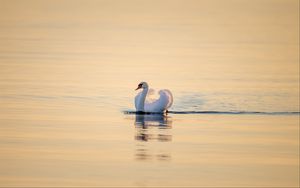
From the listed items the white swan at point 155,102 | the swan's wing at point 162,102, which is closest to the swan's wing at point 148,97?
the white swan at point 155,102

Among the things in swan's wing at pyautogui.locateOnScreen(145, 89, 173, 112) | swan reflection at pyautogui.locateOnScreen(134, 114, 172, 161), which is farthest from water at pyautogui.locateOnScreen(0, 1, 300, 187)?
swan's wing at pyautogui.locateOnScreen(145, 89, 173, 112)

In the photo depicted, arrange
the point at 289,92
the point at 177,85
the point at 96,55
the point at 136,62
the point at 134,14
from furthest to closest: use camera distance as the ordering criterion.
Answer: the point at 134,14, the point at 96,55, the point at 136,62, the point at 177,85, the point at 289,92

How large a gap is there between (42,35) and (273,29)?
9.51 meters

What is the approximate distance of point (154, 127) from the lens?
20.6 m

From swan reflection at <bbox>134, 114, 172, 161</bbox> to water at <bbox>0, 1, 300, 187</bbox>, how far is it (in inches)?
1.1

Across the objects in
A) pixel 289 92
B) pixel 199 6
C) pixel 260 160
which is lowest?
pixel 260 160

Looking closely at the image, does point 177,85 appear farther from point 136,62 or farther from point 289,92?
point 136,62

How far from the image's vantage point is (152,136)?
1925 centimetres

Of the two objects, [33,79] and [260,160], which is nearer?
[260,160]

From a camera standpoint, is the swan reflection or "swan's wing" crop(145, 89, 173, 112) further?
"swan's wing" crop(145, 89, 173, 112)

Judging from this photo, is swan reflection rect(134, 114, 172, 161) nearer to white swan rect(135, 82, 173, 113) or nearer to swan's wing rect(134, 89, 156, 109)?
white swan rect(135, 82, 173, 113)

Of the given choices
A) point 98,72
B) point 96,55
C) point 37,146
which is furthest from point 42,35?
point 37,146

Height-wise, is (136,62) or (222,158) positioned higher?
(136,62)

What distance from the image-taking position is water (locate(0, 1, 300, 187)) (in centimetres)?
1611
